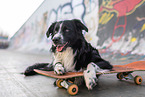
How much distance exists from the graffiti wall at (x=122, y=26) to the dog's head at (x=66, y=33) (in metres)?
4.31

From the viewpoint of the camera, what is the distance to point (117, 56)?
658 cm

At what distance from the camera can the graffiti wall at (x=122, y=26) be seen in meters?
6.15

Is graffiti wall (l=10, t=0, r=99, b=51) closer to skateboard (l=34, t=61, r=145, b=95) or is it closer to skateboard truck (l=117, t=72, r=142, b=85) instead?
skateboard (l=34, t=61, r=145, b=95)

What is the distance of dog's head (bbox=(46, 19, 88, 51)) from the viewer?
2051 millimetres

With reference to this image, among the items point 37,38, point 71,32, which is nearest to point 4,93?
point 71,32

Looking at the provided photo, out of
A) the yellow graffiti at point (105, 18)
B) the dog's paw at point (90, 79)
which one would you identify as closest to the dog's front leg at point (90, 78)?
the dog's paw at point (90, 79)

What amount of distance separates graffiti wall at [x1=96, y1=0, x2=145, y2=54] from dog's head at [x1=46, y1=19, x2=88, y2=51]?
14.1 feet

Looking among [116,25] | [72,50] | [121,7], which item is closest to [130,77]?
[72,50]

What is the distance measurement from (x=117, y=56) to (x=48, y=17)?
44.1 ft

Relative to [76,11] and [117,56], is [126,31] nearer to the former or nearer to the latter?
[117,56]

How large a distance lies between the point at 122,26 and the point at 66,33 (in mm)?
5810

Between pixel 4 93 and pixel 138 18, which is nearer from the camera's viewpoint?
pixel 4 93

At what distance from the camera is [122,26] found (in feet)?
23.7

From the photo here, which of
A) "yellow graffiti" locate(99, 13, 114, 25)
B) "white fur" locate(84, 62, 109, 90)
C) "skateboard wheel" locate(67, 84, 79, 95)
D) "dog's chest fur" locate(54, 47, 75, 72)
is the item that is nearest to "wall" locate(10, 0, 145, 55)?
"yellow graffiti" locate(99, 13, 114, 25)
